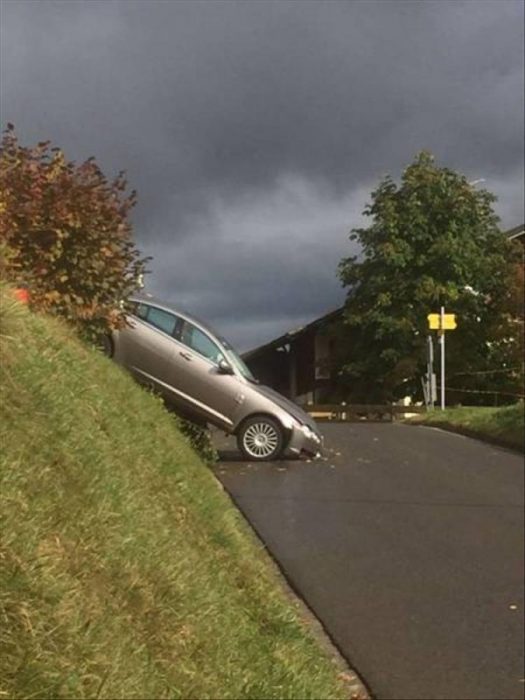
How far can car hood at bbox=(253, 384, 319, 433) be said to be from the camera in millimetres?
14039

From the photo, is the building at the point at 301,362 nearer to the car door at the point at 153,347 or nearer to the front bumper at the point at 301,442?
the front bumper at the point at 301,442

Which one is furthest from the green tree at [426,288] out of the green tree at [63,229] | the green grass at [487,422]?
the green tree at [63,229]

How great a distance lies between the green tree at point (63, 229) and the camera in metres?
9.59

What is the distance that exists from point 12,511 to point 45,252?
5.84m

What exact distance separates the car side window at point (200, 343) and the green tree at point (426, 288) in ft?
34.1

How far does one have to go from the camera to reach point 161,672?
407cm

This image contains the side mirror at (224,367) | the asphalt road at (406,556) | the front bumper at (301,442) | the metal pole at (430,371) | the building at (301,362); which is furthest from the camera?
the metal pole at (430,371)

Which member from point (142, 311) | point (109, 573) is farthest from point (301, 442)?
point (109, 573)

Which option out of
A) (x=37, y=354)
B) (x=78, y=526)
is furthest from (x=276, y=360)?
(x=78, y=526)

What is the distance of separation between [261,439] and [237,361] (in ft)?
3.10

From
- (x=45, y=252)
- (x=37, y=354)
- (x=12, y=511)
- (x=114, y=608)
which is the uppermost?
(x=45, y=252)

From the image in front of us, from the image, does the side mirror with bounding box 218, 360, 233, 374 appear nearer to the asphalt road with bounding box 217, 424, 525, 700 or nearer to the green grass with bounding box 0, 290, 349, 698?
the asphalt road with bounding box 217, 424, 525, 700

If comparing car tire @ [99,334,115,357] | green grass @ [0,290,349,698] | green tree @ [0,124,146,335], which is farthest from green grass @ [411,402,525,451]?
green grass @ [0,290,349,698]

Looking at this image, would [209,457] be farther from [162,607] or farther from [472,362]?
[472,362]
